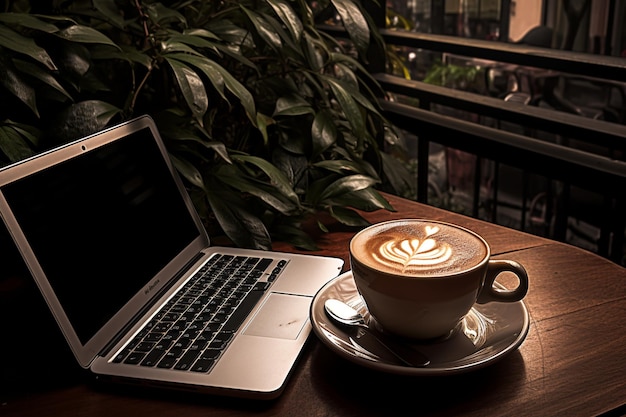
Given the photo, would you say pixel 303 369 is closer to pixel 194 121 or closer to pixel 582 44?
pixel 194 121

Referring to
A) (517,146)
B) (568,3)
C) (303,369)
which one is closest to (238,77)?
(517,146)

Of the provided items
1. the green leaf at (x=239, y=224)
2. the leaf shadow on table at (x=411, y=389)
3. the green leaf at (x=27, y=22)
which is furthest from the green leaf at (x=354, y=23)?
the leaf shadow on table at (x=411, y=389)

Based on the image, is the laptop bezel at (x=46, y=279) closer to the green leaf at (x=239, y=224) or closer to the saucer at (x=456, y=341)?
the green leaf at (x=239, y=224)

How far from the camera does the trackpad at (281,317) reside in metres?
0.66

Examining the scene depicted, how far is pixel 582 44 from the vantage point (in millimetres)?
2602

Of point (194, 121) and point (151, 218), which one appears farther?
point (194, 121)

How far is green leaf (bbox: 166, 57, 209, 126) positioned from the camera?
0.83 m

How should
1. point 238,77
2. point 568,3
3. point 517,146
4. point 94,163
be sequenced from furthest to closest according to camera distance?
point 568,3 < point 517,146 < point 238,77 < point 94,163

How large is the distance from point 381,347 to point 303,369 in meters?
0.08

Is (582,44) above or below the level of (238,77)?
below

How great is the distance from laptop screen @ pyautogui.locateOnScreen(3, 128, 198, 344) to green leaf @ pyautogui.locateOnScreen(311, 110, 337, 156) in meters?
0.25

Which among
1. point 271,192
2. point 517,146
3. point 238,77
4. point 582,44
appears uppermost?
point 238,77

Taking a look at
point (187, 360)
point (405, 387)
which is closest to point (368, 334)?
point (405, 387)

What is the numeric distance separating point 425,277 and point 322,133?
488 millimetres
